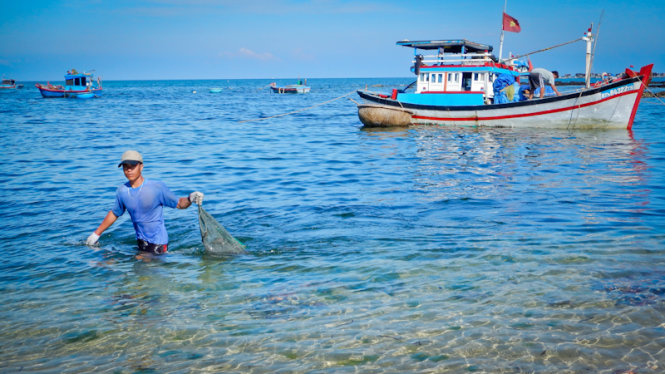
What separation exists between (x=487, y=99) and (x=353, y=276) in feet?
70.5

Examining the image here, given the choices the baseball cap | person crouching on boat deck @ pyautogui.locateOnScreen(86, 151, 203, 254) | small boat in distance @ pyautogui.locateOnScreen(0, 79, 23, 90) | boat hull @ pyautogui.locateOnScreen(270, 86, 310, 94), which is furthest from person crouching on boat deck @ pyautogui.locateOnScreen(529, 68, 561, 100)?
small boat in distance @ pyautogui.locateOnScreen(0, 79, 23, 90)

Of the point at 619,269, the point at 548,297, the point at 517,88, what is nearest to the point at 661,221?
the point at 619,269

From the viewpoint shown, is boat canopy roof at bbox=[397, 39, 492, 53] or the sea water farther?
boat canopy roof at bbox=[397, 39, 492, 53]

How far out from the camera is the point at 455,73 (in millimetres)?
25750

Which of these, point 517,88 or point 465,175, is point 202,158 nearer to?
point 465,175

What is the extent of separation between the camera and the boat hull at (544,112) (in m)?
22.0

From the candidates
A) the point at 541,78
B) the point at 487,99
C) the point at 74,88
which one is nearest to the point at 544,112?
the point at 541,78

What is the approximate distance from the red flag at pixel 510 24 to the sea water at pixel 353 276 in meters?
13.5

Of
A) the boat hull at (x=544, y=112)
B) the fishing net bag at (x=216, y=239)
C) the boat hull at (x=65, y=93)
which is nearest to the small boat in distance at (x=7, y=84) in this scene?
the boat hull at (x=65, y=93)

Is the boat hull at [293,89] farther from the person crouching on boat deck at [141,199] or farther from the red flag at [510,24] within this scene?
the person crouching on boat deck at [141,199]

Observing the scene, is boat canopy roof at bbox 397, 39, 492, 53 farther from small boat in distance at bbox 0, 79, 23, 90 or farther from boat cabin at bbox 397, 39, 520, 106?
small boat in distance at bbox 0, 79, 23, 90

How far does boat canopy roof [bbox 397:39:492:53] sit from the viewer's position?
2598 centimetres

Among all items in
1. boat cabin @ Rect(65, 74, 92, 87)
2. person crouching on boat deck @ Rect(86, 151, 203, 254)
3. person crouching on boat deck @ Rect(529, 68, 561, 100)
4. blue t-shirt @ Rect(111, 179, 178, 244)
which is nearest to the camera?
person crouching on boat deck @ Rect(86, 151, 203, 254)

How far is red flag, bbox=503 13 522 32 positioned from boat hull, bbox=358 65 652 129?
16.1ft
